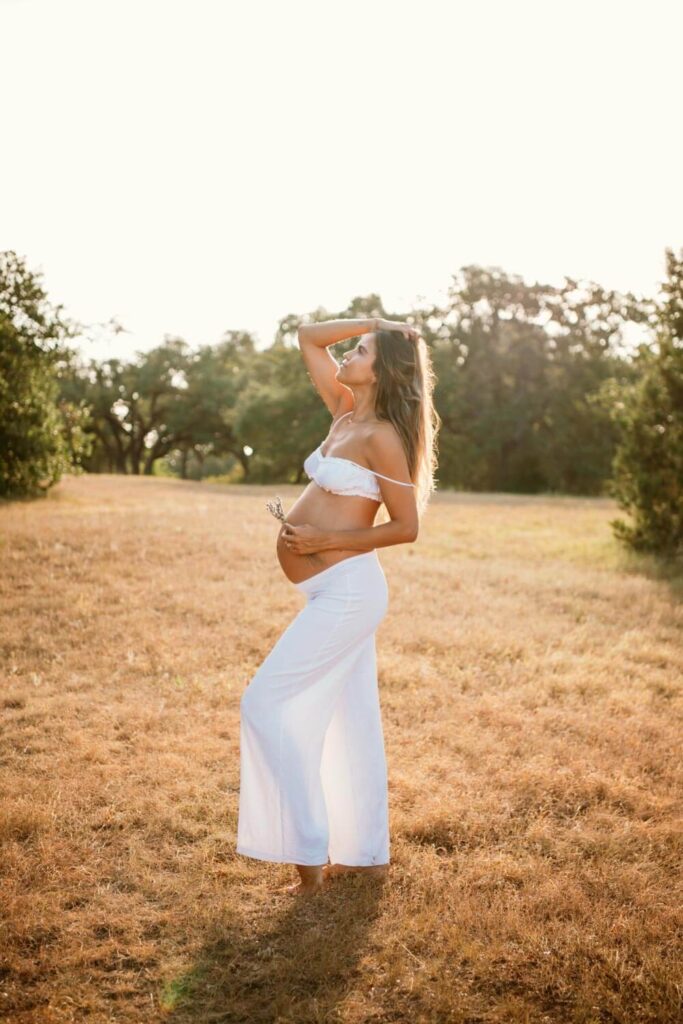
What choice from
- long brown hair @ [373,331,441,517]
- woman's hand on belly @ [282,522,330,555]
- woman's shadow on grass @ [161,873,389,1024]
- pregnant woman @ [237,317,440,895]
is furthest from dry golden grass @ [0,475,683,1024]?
long brown hair @ [373,331,441,517]

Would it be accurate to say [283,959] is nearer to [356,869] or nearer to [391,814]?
[356,869]

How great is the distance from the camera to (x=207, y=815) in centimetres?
495

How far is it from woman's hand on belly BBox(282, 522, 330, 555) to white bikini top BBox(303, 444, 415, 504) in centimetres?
23

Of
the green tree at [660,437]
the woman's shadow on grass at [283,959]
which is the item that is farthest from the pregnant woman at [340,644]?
the green tree at [660,437]

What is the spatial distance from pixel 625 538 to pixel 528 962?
11.2m

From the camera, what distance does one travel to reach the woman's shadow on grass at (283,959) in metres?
3.31

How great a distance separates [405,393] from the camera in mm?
4062

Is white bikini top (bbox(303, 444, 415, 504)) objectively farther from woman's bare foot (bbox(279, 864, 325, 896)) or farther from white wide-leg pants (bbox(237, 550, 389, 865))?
woman's bare foot (bbox(279, 864, 325, 896))

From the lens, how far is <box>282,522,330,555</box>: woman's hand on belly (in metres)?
3.94

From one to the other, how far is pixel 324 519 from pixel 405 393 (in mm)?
745

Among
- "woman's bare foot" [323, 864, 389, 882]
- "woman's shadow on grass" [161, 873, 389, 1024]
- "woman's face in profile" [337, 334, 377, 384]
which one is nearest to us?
"woman's shadow on grass" [161, 873, 389, 1024]

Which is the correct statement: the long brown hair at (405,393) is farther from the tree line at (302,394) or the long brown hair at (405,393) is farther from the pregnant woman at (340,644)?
the tree line at (302,394)

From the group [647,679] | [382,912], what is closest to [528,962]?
[382,912]

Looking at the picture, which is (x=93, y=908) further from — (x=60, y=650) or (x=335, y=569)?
(x=60, y=650)
